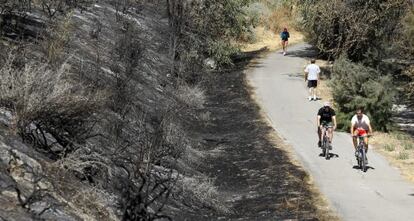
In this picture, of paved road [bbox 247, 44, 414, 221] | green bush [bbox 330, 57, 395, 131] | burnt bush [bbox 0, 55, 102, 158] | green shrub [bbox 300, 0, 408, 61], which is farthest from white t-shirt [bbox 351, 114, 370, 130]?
green shrub [bbox 300, 0, 408, 61]

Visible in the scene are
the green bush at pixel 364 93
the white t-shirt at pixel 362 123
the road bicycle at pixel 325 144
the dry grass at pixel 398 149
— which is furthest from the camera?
the green bush at pixel 364 93

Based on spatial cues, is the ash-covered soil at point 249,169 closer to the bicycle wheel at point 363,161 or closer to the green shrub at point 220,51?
the bicycle wheel at point 363,161

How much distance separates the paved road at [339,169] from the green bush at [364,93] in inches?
55.1

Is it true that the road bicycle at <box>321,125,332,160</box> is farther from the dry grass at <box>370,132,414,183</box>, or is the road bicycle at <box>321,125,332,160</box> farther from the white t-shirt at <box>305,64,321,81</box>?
the white t-shirt at <box>305,64,321,81</box>

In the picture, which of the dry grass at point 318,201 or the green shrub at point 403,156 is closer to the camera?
the dry grass at point 318,201

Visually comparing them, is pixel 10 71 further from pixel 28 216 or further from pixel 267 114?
pixel 267 114

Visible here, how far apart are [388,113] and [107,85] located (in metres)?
10.9

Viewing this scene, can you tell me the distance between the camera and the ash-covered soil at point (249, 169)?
44.7ft

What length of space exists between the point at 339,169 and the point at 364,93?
7.48 metres

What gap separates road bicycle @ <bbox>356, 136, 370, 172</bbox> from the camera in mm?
17078

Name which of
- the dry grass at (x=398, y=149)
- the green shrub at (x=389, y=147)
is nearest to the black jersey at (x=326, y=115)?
the dry grass at (x=398, y=149)

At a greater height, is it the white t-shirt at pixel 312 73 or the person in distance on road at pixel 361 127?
the person in distance on road at pixel 361 127

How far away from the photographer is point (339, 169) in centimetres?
1730

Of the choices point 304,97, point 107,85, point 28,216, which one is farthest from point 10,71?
point 304,97
